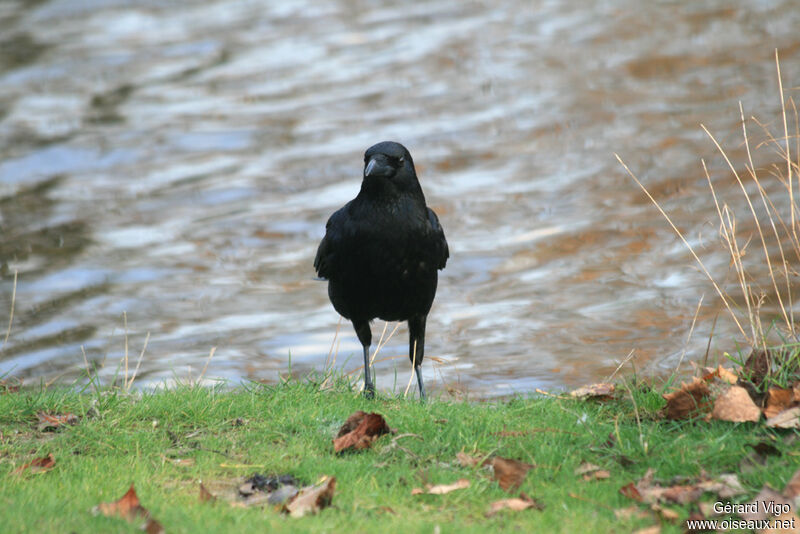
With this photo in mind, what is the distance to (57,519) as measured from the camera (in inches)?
150

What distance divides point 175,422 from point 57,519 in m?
1.32

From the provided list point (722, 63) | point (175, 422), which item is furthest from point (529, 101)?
point (175, 422)

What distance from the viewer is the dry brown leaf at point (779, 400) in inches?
184

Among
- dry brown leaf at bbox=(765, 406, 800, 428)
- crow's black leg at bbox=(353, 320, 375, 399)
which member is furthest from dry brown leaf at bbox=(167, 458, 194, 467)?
dry brown leaf at bbox=(765, 406, 800, 428)

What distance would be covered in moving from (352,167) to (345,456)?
29.8 ft

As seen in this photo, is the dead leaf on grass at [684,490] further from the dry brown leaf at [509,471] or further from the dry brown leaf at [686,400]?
the dry brown leaf at [686,400]

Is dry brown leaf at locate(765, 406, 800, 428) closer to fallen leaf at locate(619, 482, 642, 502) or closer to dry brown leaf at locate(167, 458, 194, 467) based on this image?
fallen leaf at locate(619, 482, 642, 502)

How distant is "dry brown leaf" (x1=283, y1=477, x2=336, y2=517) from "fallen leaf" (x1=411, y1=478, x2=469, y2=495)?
0.35m

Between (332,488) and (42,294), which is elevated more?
(332,488)

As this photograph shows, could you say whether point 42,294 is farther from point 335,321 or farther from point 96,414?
point 96,414

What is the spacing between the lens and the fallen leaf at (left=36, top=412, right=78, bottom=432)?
5035 millimetres

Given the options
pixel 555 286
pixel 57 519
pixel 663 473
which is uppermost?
pixel 57 519

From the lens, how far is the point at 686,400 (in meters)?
4.95

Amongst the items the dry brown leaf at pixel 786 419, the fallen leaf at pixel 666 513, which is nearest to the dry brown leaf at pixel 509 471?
the fallen leaf at pixel 666 513
